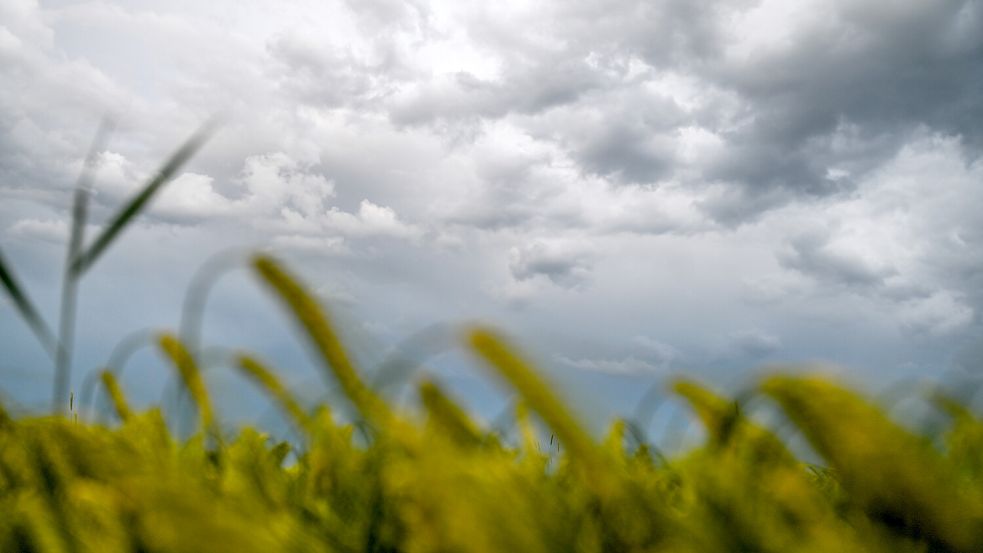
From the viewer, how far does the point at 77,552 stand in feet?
2.29

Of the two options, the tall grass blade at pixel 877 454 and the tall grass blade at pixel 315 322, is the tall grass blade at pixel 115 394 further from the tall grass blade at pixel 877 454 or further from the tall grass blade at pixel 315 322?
the tall grass blade at pixel 877 454

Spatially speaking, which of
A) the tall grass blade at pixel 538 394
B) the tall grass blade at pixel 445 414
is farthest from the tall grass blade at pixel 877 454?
the tall grass blade at pixel 445 414

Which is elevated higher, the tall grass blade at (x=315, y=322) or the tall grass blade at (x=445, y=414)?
the tall grass blade at (x=315, y=322)

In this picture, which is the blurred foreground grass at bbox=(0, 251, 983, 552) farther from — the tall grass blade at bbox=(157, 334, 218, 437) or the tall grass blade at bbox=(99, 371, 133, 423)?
the tall grass blade at bbox=(99, 371, 133, 423)

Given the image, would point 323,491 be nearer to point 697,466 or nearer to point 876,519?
point 697,466

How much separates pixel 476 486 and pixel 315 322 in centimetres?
21

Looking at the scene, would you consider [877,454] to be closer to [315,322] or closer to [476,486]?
[476,486]

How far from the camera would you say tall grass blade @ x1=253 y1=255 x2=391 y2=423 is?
65cm

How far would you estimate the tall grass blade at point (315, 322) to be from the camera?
2.13ft

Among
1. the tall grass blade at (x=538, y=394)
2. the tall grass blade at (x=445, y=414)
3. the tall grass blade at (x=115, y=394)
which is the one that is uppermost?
the tall grass blade at (x=538, y=394)

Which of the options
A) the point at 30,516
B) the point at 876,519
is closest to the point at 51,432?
the point at 30,516

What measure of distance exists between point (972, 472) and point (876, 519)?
31 centimetres

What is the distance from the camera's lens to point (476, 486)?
52cm

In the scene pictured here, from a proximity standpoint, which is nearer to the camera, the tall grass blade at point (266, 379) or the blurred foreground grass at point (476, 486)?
the blurred foreground grass at point (476, 486)
